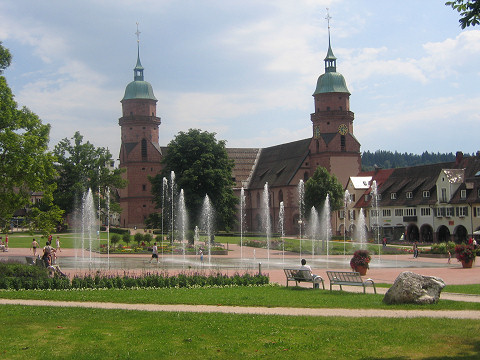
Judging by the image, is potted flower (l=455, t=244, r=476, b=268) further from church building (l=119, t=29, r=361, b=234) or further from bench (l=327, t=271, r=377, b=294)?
church building (l=119, t=29, r=361, b=234)

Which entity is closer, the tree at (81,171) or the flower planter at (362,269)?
the flower planter at (362,269)

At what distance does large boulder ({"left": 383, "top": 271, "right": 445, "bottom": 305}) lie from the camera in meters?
17.2

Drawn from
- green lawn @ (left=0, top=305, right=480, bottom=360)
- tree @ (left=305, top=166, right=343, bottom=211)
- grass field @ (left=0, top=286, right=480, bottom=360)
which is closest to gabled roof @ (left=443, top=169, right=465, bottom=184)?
tree @ (left=305, top=166, right=343, bottom=211)

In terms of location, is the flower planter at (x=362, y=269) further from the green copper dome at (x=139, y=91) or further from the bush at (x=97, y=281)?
the green copper dome at (x=139, y=91)

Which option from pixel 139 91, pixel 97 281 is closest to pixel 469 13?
pixel 97 281

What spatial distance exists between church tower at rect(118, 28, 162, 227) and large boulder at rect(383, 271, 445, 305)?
8352 cm

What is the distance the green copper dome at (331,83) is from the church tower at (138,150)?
2751 cm

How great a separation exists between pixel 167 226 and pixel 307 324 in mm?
58476

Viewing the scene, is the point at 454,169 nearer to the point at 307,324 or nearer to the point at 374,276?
the point at 374,276

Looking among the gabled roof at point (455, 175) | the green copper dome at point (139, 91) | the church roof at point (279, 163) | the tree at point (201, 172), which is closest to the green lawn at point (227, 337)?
the tree at point (201, 172)

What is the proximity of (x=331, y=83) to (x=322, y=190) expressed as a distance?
3499 centimetres

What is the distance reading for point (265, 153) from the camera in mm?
115062

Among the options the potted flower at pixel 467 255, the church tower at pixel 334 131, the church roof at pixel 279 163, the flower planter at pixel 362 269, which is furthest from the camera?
the church roof at pixel 279 163

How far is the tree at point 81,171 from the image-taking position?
81438 mm
